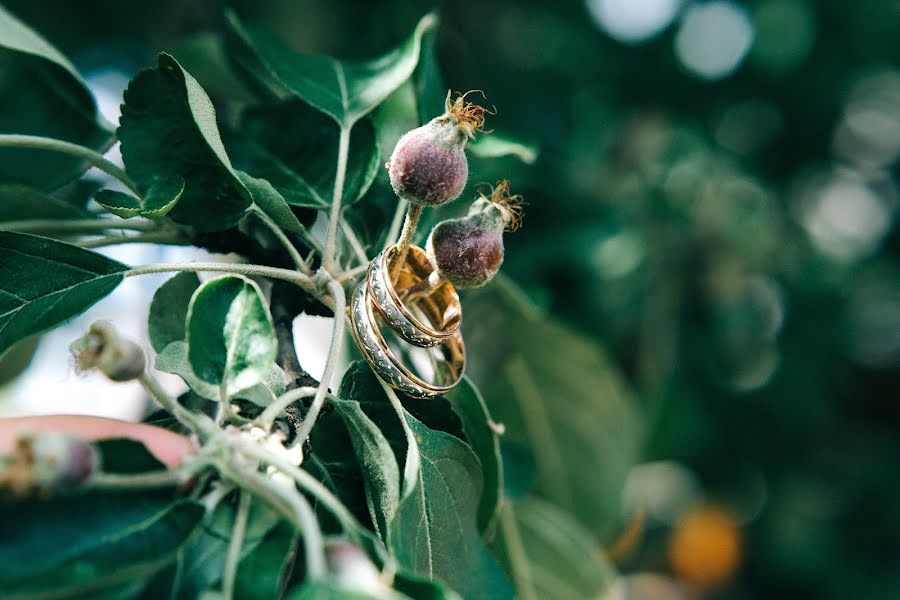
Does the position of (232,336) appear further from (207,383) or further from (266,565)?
(266,565)

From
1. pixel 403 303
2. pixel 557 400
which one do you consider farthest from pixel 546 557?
pixel 403 303

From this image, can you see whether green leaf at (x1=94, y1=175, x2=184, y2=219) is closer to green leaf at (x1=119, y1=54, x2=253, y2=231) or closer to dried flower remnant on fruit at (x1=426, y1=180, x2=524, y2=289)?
green leaf at (x1=119, y1=54, x2=253, y2=231)

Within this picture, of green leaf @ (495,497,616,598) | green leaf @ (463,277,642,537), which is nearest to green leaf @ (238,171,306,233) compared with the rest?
green leaf @ (495,497,616,598)

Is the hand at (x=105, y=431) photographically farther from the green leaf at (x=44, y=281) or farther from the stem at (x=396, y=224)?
the stem at (x=396, y=224)

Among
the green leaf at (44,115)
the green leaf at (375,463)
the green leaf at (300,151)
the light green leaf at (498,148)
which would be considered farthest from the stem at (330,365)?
the green leaf at (44,115)

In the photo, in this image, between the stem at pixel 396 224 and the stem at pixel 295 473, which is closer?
the stem at pixel 295 473

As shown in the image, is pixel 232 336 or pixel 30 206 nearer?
pixel 232 336
